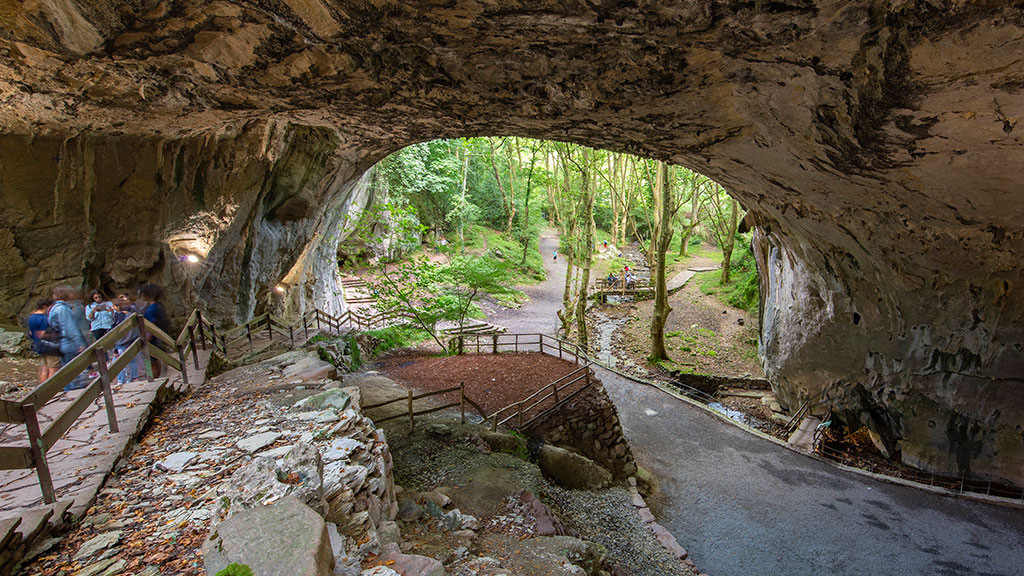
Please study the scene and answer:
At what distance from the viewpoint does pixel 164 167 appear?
8070mm

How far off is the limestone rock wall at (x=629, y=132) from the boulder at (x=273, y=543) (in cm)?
394

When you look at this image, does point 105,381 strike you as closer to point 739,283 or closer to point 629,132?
point 629,132

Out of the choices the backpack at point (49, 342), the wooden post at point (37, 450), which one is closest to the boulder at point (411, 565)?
the wooden post at point (37, 450)

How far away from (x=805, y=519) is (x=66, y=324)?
11.6 meters

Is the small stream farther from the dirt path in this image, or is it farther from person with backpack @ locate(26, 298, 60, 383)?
person with backpack @ locate(26, 298, 60, 383)

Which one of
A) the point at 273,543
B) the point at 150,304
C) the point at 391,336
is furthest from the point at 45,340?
the point at 391,336

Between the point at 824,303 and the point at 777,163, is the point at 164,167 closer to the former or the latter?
the point at 777,163

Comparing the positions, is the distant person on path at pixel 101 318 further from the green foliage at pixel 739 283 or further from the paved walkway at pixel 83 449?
the green foliage at pixel 739 283

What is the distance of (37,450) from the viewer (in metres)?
2.78

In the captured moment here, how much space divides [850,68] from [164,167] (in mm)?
10475

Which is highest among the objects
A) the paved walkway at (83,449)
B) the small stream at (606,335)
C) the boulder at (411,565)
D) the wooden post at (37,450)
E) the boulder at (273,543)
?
the wooden post at (37,450)

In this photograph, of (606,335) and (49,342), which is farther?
(606,335)

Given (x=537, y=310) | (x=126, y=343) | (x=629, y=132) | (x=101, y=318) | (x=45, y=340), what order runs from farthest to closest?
(x=537, y=310) < (x=629, y=132) < (x=126, y=343) < (x=101, y=318) < (x=45, y=340)

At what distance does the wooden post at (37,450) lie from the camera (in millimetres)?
2719
